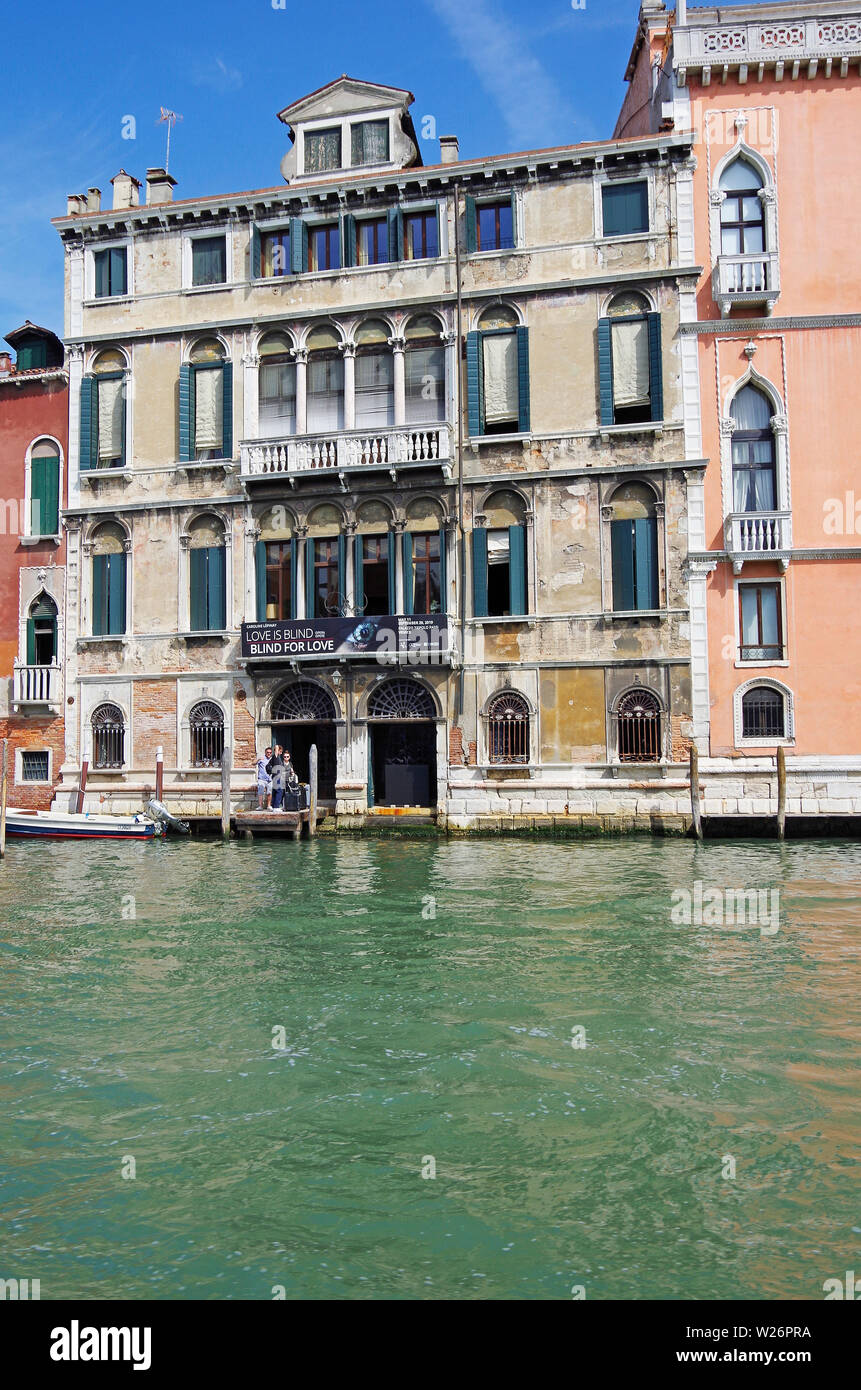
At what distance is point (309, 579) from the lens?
18625 mm

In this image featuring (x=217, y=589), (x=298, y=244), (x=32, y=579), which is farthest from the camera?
(x=32, y=579)

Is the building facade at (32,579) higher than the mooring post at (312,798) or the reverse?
higher

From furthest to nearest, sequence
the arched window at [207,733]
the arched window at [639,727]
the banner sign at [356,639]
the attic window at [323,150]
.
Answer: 1. the attic window at [323,150]
2. the arched window at [207,733]
3. the banner sign at [356,639]
4. the arched window at [639,727]

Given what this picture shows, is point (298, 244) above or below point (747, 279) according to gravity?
above

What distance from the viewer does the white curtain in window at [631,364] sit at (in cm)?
1742

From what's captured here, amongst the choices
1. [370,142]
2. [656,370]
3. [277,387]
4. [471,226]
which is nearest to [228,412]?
[277,387]

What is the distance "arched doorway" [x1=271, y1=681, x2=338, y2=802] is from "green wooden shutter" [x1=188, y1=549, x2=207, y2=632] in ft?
6.80

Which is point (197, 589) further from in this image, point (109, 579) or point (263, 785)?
point (263, 785)

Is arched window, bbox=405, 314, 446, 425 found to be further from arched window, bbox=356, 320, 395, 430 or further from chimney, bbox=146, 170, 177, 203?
chimney, bbox=146, 170, 177, 203

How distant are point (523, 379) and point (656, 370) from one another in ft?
7.26

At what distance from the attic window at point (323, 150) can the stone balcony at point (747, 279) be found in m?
7.30

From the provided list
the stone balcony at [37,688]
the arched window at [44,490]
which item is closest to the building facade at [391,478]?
the stone balcony at [37,688]

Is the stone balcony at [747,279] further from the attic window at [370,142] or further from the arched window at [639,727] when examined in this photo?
the arched window at [639,727]
